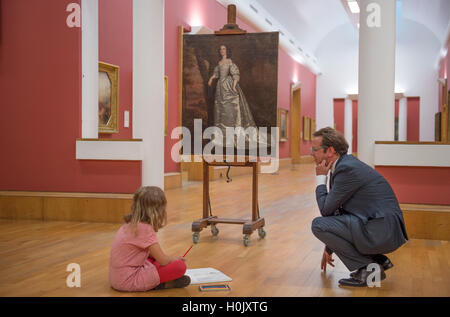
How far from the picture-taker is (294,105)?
2595 centimetres

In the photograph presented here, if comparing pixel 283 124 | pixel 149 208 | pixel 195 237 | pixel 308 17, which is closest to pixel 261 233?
pixel 195 237

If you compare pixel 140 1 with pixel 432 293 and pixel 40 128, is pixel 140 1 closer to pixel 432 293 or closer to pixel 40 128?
pixel 40 128

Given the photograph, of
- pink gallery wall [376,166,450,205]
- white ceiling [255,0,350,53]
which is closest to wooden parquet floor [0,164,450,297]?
pink gallery wall [376,166,450,205]

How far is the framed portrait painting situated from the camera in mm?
6379

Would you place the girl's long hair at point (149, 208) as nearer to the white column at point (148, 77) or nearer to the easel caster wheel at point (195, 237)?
the easel caster wheel at point (195, 237)

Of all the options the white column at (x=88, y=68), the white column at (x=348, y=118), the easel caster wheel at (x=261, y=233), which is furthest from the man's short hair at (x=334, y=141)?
the white column at (x=348, y=118)

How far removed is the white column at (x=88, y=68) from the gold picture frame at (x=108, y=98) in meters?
1.89

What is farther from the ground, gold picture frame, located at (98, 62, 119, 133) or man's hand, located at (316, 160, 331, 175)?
gold picture frame, located at (98, 62, 119, 133)

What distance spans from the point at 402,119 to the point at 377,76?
21.0 meters

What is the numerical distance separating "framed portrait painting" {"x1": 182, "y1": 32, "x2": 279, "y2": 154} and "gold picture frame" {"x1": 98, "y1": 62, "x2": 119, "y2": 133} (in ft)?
11.6

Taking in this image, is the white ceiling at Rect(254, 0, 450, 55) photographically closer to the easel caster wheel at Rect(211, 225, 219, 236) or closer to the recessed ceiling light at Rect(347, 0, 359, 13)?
the recessed ceiling light at Rect(347, 0, 359, 13)

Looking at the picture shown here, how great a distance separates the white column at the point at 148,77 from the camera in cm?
742

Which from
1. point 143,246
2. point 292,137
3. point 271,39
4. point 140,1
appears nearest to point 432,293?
point 143,246

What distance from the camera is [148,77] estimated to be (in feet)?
24.4
